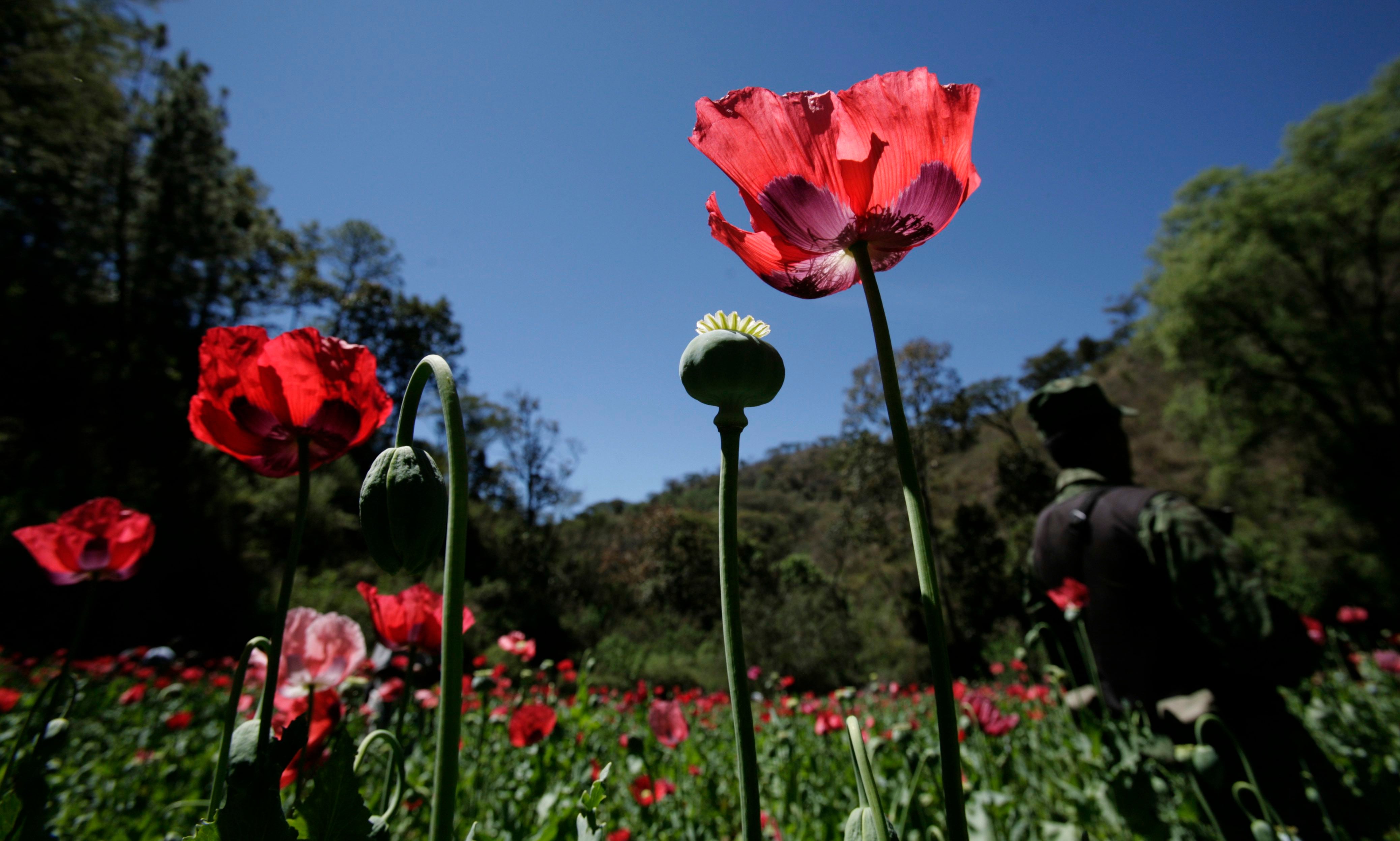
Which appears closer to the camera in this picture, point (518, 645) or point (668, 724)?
point (668, 724)

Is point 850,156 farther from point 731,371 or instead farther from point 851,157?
point 731,371

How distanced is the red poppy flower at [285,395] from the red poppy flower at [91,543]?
56cm

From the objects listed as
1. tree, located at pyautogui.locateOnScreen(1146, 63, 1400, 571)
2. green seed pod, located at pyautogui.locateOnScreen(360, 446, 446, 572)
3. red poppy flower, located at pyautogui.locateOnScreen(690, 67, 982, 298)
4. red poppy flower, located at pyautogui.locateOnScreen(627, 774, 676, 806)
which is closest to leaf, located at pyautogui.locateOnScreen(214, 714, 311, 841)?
green seed pod, located at pyautogui.locateOnScreen(360, 446, 446, 572)

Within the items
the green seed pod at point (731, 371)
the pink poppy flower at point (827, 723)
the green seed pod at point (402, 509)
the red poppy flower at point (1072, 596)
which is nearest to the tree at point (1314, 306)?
the red poppy flower at point (1072, 596)

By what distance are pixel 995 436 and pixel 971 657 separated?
757 inches

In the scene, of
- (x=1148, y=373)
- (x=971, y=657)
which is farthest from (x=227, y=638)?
(x=1148, y=373)

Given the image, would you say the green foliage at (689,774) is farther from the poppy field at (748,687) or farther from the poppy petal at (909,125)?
the poppy petal at (909,125)

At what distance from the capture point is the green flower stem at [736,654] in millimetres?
312

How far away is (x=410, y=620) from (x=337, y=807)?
612mm

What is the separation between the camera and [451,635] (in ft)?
1.09

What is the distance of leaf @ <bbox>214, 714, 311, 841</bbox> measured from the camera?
14.1 inches

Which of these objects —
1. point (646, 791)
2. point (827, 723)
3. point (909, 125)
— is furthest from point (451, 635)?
point (827, 723)

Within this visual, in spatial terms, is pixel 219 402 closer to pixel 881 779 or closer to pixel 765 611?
pixel 881 779

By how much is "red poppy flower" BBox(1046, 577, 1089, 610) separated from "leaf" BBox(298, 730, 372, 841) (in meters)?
1.99
